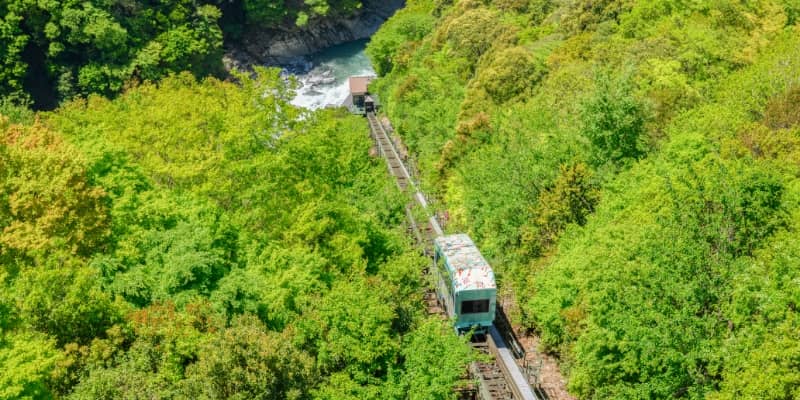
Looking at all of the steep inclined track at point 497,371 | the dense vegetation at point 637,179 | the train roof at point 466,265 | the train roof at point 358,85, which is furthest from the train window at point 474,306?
the train roof at point 358,85

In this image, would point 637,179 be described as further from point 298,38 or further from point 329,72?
point 298,38

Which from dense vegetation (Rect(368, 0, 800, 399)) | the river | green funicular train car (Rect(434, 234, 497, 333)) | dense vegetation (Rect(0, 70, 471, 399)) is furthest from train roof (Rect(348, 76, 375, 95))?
green funicular train car (Rect(434, 234, 497, 333))

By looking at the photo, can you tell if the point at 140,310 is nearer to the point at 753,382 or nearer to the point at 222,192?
the point at 222,192

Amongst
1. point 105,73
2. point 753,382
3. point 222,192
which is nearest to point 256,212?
point 222,192

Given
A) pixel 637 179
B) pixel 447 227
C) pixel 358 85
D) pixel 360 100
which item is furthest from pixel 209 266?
pixel 358 85

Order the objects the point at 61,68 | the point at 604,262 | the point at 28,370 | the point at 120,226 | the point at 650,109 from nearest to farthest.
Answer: the point at 28,370
the point at 604,262
the point at 120,226
the point at 650,109
the point at 61,68

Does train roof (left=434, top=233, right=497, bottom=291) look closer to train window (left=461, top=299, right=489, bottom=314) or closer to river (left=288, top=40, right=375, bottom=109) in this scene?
train window (left=461, top=299, right=489, bottom=314)
